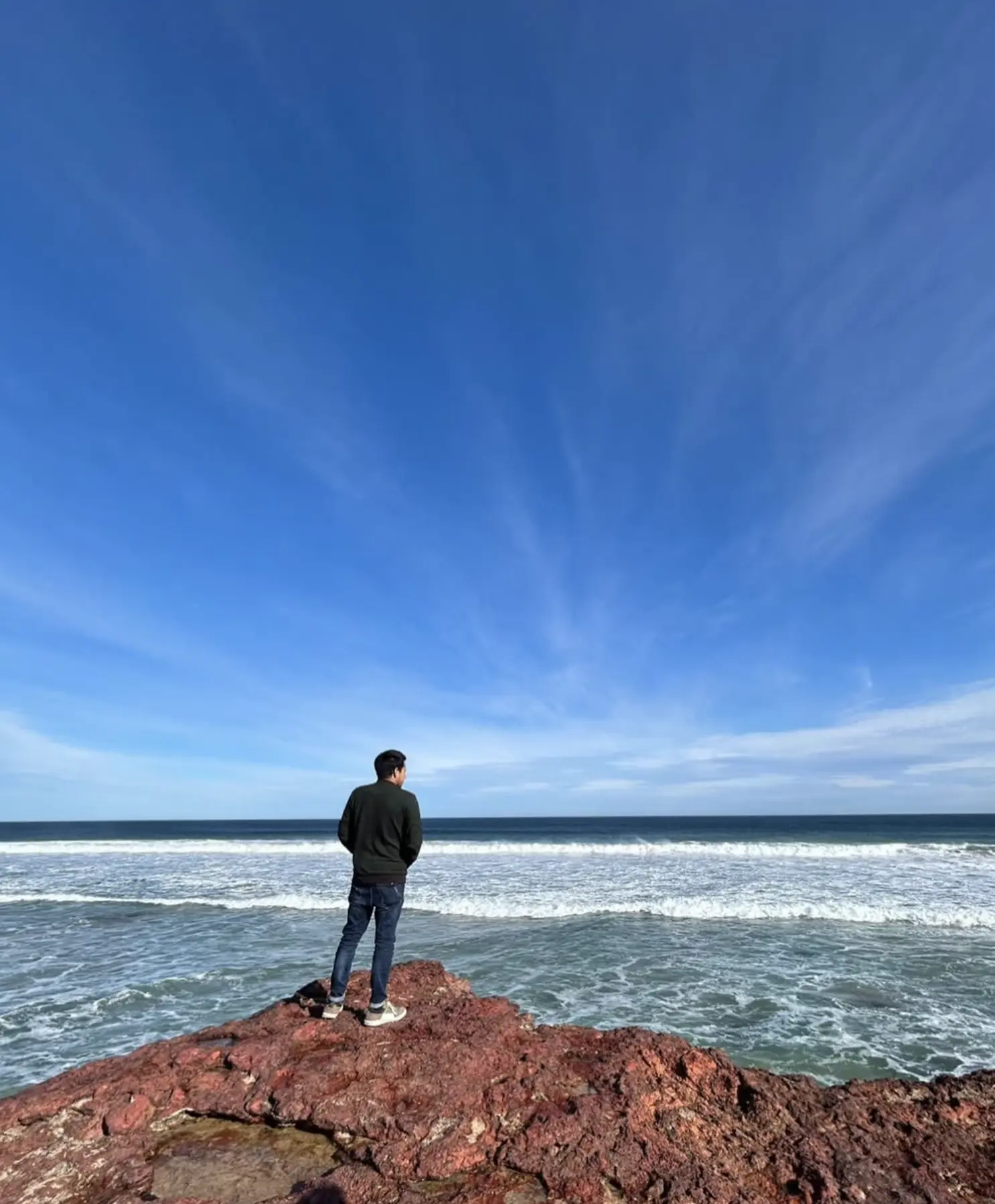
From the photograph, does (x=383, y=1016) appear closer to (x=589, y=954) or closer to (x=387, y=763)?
(x=387, y=763)

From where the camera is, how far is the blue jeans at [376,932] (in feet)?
17.1

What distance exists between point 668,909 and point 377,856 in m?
11.6

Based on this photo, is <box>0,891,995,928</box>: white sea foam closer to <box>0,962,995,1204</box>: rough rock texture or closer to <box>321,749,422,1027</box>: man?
<box>321,749,422,1027</box>: man

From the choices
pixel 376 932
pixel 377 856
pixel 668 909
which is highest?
pixel 377 856

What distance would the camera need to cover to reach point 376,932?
5383mm

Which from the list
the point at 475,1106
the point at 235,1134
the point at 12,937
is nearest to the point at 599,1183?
the point at 475,1106

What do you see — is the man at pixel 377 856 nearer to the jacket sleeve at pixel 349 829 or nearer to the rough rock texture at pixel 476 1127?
the jacket sleeve at pixel 349 829

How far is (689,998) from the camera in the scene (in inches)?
327

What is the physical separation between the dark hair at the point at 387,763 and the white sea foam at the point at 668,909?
32.1 ft

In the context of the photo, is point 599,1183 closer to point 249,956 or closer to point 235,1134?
point 235,1134

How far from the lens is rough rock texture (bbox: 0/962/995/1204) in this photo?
3.30 meters

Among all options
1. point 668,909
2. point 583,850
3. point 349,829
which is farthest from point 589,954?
point 583,850

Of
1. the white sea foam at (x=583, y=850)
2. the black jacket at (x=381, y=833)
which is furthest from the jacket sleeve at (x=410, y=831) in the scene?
the white sea foam at (x=583, y=850)

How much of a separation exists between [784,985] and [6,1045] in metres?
9.11
